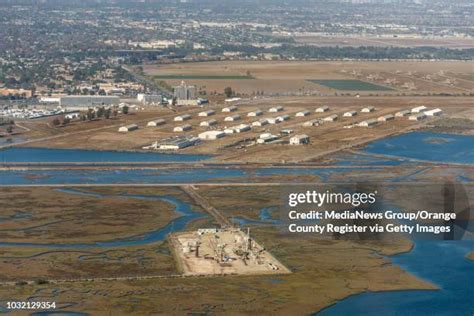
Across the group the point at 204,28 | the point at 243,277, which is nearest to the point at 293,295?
the point at 243,277

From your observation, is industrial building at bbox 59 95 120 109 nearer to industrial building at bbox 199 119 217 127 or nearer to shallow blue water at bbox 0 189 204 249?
industrial building at bbox 199 119 217 127

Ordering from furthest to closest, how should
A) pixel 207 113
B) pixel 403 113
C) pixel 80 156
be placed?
pixel 403 113, pixel 207 113, pixel 80 156

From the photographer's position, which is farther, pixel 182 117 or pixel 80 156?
Answer: pixel 182 117

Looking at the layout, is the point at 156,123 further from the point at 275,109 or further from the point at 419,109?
the point at 419,109

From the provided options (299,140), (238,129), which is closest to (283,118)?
(238,129)

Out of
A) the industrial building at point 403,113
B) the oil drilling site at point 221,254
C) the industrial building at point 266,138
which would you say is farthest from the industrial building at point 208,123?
the oil drilling site at point 221,254

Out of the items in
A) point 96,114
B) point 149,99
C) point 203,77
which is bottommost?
point 203,77

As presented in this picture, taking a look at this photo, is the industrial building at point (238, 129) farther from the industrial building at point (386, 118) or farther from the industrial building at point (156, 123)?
the industrial building at point (386, 118)
